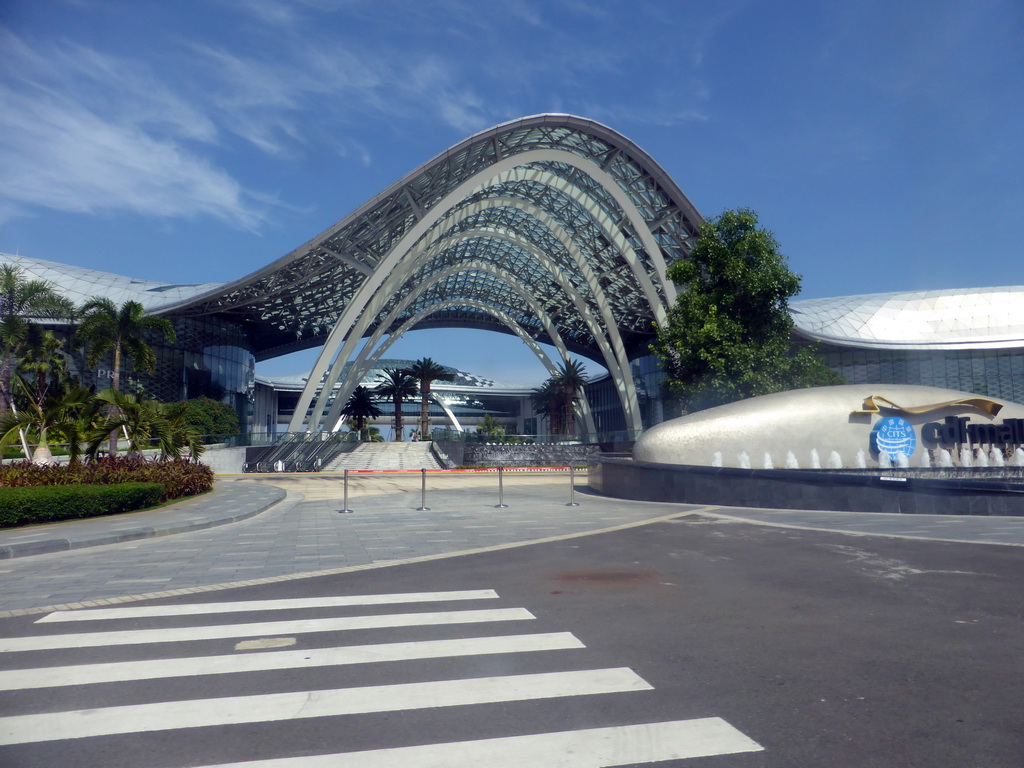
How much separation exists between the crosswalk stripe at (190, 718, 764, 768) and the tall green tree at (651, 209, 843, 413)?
27309 millimetres

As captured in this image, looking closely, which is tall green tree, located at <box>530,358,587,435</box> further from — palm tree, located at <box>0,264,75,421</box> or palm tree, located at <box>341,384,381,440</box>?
palm tree, located at <box>0,264,75,421</box>

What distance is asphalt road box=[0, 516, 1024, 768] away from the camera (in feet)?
12.8

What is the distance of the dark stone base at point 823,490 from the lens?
14789 millimetres

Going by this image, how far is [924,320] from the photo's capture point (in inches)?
2630

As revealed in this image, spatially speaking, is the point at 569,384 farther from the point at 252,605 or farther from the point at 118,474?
the point at 252,605

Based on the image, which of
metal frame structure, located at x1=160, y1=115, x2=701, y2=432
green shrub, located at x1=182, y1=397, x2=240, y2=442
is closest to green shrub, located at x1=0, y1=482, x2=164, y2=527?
metal frame structure, located at x1=160, y1=115, x2=701, y2=432

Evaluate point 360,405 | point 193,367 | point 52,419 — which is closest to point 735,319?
point 52,419

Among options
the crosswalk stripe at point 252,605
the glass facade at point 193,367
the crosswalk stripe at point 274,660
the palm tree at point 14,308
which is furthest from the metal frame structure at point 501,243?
the crosswalk stripe at point 274,660

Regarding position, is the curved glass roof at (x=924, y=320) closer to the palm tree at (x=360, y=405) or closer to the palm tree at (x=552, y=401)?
the palm tree at (x=552, y=401)

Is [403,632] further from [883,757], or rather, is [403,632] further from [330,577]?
[883,757]

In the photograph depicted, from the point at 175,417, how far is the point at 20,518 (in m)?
8.70

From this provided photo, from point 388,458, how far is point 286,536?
3927 cm

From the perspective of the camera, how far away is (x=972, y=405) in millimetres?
20391

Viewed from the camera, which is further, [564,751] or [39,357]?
[39,357]
